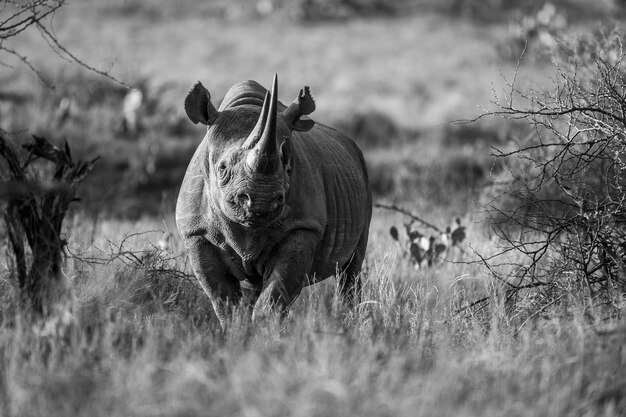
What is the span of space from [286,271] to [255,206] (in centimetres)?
55

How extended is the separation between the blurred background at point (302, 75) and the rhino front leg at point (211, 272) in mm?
3822

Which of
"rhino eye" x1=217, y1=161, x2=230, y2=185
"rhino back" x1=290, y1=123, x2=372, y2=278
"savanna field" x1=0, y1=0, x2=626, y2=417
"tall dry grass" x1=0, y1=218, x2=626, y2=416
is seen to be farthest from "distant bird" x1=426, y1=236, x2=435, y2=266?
"rhino eye" x1=217, y1=161, x2=230, y2=185

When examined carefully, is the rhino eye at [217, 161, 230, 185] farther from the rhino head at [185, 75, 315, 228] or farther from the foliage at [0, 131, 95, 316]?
the foliage at [0, 131, 95, 316]

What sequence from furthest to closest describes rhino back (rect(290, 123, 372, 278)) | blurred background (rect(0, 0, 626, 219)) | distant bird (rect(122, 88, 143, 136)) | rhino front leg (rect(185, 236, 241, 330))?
distant bird (rect(122, 88, 143, 136))
blurred background (rect(0, 0, 626, 219))
rhino back (rect(290, 123, 372, 278))
rhino front leg (rect(185, 236, 241, 330))

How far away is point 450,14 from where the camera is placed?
3184cm

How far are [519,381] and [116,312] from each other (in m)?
2.25

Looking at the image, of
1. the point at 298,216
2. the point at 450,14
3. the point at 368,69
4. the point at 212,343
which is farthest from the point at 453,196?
the point at 450,14

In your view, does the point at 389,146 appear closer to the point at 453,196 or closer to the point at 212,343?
the point at 453,196

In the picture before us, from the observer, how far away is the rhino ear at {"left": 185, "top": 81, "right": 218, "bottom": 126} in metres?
6.14

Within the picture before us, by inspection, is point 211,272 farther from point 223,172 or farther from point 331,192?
point 331,192

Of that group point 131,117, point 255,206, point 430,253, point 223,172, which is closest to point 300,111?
point 223,172

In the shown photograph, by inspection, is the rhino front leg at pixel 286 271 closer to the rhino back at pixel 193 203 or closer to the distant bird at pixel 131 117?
the rhino back at pixel 193 203

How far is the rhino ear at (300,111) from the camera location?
6371mm

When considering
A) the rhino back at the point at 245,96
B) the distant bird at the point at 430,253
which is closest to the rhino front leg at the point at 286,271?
the rhino back at the point at 245,96
